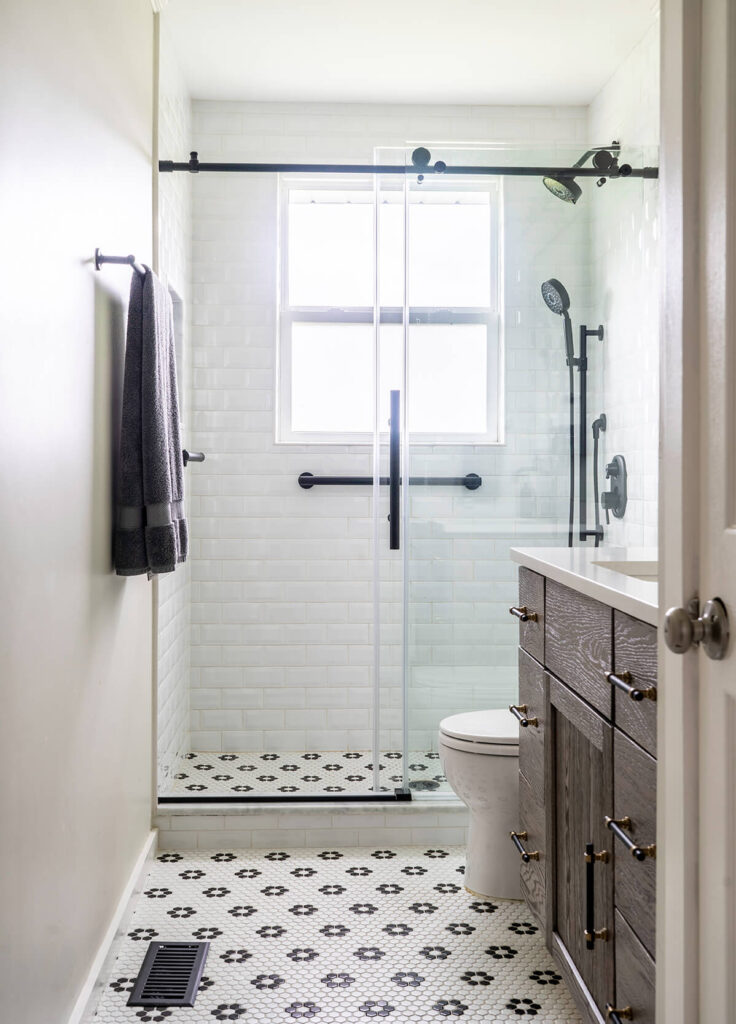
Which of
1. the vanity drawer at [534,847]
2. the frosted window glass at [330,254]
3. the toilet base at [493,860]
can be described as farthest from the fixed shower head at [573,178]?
the toilet base at [493,860]

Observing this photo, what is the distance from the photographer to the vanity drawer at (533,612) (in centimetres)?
192

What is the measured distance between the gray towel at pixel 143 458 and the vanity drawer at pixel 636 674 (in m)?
1.06

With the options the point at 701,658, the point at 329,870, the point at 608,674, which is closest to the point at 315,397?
the point at 329,870

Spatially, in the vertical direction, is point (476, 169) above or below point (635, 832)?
above

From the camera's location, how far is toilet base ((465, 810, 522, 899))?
2328mm

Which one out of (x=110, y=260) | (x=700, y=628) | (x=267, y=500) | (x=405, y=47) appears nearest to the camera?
(x=700, y=628)

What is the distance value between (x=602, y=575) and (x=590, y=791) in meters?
0.39

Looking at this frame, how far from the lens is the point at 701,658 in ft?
3.64

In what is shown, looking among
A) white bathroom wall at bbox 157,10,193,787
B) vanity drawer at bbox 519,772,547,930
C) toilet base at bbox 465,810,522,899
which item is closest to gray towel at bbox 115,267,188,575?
white bathroom wall at bbox 157,10,193,787

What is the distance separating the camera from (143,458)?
2.02m

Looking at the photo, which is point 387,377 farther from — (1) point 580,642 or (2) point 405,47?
(1) point 580,642

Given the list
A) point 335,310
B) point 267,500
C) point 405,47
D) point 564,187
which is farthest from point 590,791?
point 405,47

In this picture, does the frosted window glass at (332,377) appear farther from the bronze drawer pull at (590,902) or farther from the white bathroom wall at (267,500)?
the bronze drawer pull at (590,902)

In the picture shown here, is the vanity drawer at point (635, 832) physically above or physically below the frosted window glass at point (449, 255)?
below
